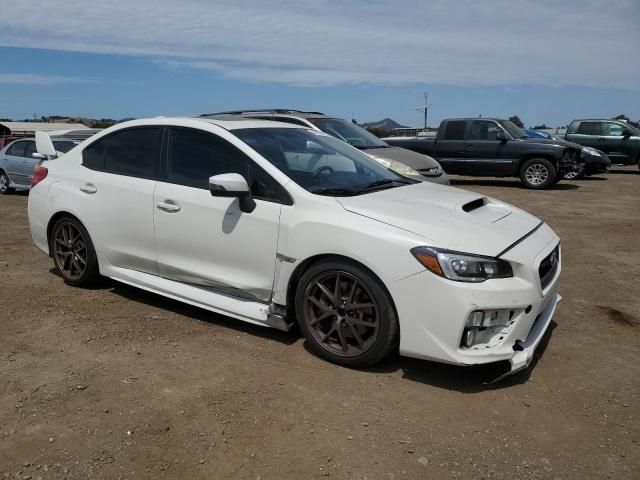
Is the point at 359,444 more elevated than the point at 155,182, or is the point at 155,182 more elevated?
the point at 155,182

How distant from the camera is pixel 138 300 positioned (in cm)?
500

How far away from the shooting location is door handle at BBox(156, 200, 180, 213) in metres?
4.29

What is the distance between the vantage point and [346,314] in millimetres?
3613

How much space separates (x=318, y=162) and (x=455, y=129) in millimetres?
11311

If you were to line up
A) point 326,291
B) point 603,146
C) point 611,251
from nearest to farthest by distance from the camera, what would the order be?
point 326,291 < point 611,251 < point 603,146

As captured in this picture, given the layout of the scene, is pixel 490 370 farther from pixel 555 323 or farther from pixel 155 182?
pixel 155 182

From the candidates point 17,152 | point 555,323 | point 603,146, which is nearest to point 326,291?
point 555,323

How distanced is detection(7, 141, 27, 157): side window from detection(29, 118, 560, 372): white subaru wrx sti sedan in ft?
30.5

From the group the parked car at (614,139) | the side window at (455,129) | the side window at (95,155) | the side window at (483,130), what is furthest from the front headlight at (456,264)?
the parked car at (614,139)

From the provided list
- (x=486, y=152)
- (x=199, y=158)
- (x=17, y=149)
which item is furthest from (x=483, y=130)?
(x=199, y=158)

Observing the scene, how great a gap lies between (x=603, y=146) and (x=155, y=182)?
718 inches

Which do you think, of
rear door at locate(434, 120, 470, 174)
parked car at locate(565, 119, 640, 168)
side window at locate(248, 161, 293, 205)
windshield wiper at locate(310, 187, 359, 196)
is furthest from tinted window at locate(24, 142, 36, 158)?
parked car at locate(565, 119, 640, 168)

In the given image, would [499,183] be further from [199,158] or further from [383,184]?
[199,158]

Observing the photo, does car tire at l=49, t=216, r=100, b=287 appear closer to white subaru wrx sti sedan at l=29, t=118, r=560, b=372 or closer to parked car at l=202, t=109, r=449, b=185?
white subaru wrx sti sedan at l=29, t=118, r=560, b=372
